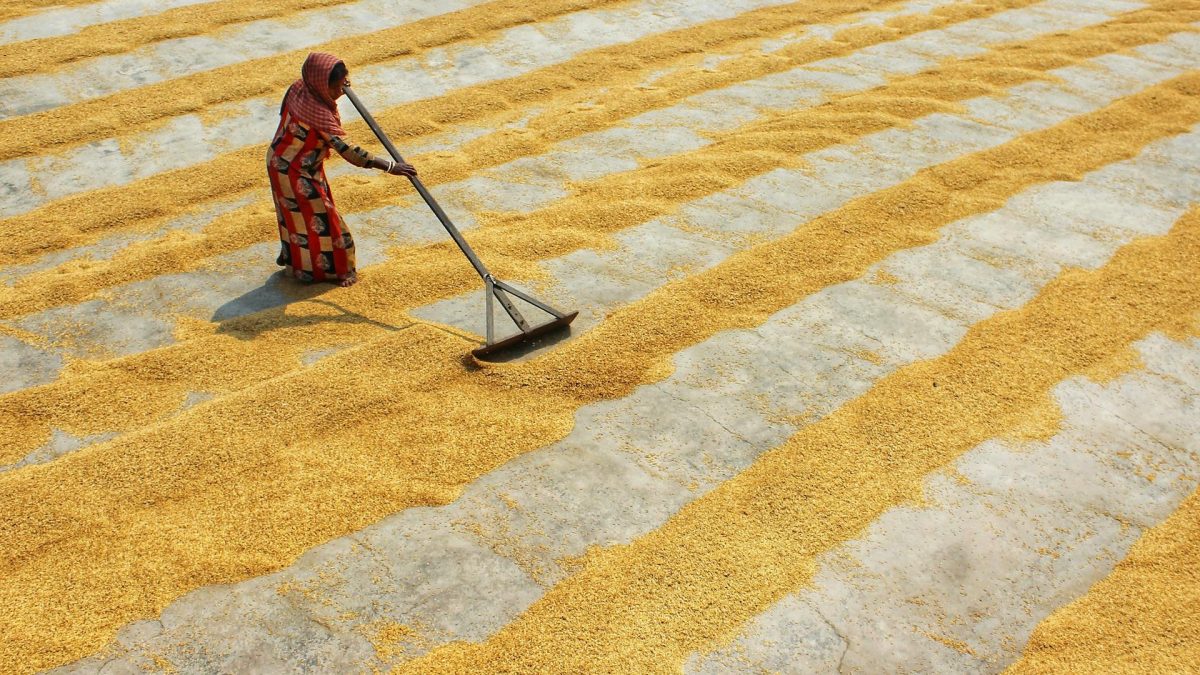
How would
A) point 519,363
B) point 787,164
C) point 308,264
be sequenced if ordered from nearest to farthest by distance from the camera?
1. point 519,363
2. point 308,264
3. point 787,164

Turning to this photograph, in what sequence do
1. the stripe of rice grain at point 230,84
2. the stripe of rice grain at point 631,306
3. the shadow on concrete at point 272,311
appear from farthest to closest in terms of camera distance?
1. the stripe of rice grain at point 230,84
2. the shadow on concrete at point 272,311
3. the stripe of rice grain at point 631,306

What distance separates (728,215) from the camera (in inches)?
203

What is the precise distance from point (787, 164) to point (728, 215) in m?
0.86

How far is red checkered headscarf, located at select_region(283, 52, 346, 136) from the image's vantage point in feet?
13.5

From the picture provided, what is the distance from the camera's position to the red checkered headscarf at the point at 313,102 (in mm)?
4117

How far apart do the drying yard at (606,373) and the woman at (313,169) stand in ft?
0.61

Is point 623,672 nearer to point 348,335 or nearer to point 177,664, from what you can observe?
point 177,664

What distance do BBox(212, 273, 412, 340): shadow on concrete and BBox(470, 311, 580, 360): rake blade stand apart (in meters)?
0.52

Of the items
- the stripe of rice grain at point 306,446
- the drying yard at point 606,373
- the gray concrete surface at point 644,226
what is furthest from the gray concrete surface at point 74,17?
the stripe of rice grain at point 306,446

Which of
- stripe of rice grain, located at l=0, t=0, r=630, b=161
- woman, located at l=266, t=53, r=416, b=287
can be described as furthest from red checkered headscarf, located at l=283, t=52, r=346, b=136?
stripe of rice grain, located at l=0, t=0, r=630, b=161

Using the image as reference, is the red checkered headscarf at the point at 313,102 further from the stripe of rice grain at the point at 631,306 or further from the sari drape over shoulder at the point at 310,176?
the stripe of rice grain at the point at 631,306

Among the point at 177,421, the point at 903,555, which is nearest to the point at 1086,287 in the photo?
the point at 903,555

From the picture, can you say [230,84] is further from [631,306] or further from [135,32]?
[631,306]

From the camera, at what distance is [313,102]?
4.19m
